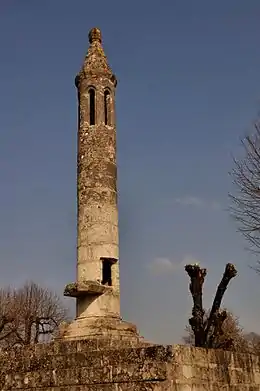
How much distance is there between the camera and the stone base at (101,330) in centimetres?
Answer: 1591

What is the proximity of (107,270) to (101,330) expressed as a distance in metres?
2.08

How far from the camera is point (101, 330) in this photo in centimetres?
1602

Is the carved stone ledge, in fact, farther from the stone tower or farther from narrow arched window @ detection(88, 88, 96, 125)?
narrow arched window @ detection(88, 88, 96, 125)

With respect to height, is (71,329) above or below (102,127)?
below

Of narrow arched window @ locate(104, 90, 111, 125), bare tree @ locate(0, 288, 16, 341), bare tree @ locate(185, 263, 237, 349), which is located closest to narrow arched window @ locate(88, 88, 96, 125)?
narrow arched window @ locate(104, 90, 111, 125)

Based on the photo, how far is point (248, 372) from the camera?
14.8 meters

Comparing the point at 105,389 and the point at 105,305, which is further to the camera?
the point at 105,305

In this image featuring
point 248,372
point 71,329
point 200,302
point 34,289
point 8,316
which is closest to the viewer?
point 248,372

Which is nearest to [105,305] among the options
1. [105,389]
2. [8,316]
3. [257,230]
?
[105,389]

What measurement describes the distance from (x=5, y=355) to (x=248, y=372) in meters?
6.41

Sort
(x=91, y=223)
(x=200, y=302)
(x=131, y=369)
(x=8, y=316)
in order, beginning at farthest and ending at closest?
(x=8, y=316), (x=200, y=302), (x=91, y=223), (x=131, y=369)

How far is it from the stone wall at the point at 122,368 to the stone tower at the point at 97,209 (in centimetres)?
164

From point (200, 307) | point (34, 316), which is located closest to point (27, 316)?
point (34, 316)

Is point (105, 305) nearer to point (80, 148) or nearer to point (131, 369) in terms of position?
point (131, 369)
